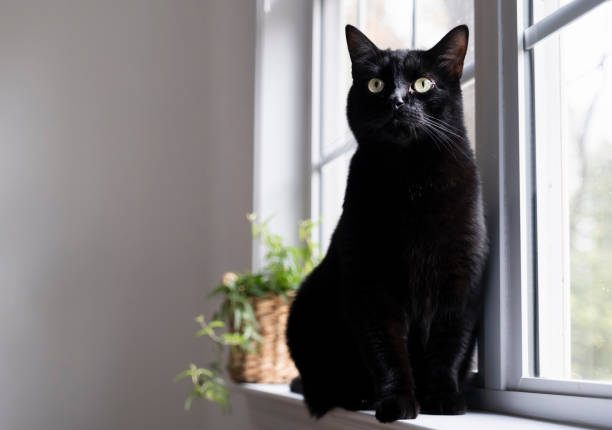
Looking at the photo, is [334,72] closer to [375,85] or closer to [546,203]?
[375,85]

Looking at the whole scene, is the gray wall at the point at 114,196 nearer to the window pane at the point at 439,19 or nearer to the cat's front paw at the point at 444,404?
the window pane at the point at 439,19

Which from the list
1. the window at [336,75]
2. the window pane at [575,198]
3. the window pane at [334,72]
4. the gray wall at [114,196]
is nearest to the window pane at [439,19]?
the window at [336,75]

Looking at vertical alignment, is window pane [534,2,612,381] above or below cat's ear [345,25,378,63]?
below

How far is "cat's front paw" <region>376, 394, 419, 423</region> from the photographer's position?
843 millimetres

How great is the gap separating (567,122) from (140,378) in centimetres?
176

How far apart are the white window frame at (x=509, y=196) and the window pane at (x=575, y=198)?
17mm

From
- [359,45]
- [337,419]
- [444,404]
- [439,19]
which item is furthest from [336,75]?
[444,404]

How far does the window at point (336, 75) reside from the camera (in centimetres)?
152

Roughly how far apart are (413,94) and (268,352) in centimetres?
87

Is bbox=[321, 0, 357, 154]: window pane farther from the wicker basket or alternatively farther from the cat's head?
the cat's head

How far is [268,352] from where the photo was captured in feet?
5.22

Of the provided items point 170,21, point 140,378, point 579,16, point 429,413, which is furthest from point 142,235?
point 579,16

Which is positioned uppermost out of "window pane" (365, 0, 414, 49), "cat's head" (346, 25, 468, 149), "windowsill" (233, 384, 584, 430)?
"window pane" (365, 0, 414, 49)

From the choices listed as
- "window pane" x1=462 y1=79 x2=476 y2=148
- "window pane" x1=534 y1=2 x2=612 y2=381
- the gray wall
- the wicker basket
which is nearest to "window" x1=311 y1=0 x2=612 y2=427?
"window pane" x1=534 y1=2 x2=612 y2=381
